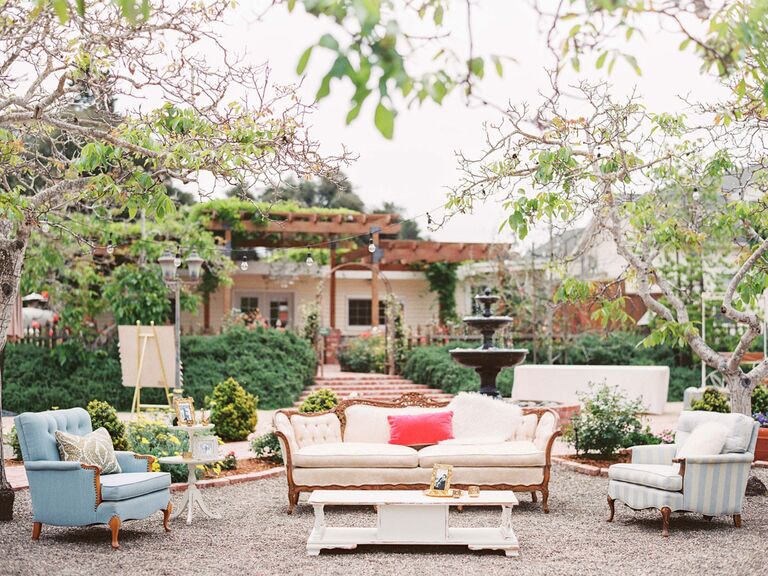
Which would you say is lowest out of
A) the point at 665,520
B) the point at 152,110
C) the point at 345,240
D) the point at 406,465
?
the point at 665,520

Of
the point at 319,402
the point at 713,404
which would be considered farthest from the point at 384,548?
the point at 713,404

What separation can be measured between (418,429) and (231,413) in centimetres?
437

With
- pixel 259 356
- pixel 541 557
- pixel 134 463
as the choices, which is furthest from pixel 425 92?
pixel 259 356

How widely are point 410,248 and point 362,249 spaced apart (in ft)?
4.67

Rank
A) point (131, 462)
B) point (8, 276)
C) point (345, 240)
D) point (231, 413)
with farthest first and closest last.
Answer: point (345, 240) → point (231, 413) → point (8, 276) → point (131, 462)

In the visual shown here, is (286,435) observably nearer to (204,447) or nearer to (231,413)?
(204,447)

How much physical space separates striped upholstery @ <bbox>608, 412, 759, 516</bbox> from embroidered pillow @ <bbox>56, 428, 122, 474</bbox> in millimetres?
3935

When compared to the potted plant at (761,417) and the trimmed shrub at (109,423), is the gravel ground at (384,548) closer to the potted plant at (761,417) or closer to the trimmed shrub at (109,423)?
A: the trimmed shrub at (109,423)

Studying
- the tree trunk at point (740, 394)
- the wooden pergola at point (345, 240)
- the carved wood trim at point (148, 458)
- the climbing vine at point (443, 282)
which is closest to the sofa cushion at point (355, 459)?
the carved wood trim at point (148, 458)

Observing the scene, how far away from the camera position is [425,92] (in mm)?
3078

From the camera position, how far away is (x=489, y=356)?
35.2ft

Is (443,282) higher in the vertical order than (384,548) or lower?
higher

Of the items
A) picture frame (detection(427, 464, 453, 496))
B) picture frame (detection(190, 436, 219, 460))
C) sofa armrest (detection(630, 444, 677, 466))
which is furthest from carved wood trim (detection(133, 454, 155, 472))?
sofa armrest (detection(630, 444, 677, 466))

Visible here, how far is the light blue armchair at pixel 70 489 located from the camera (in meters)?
6.49
